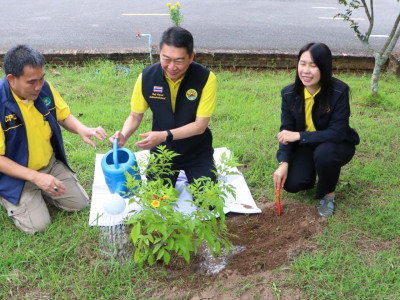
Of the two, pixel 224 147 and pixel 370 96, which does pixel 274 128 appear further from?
pixel 370 96

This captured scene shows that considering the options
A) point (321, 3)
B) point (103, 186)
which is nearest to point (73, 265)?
point (103, 186)

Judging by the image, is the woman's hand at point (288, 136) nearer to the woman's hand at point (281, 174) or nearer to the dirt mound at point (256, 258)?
the woman's hand at point (281, 174)

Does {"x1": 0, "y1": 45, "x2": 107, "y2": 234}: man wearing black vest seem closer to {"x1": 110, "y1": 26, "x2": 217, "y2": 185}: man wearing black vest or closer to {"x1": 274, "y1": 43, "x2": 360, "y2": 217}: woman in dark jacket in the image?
{"x1": 110, "y1": 26, "x2": 217, "y2": 185}: man wearing black vest

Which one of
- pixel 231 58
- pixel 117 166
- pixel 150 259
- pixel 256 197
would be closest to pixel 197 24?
pixel 231 58

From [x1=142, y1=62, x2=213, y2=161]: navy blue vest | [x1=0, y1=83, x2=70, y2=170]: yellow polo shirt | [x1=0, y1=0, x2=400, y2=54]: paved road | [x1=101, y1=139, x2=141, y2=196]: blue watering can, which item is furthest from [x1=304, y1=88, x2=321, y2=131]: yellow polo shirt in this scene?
[x1=0, y1=0, x2=400, y2=54]: paved road

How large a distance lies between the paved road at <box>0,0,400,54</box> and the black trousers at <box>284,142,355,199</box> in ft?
11.0

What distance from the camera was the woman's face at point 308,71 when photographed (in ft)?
8.83

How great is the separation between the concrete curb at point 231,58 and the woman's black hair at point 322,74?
2.81m

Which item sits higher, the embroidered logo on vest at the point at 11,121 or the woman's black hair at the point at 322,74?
the woman's black hair at the point at 322,74

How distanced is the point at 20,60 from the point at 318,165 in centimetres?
205

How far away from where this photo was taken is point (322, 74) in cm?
273

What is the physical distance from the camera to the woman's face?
2.69 m

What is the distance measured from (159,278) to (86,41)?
18.4 feet

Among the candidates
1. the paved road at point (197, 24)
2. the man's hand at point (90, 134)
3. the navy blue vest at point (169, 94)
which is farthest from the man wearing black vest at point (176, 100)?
the paved road at point (197, 24)
